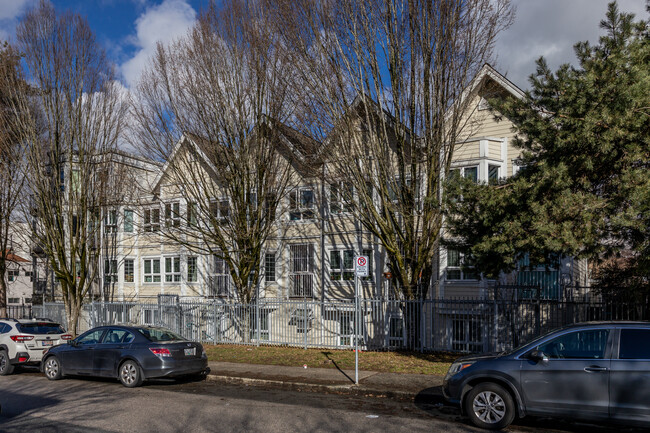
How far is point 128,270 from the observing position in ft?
102

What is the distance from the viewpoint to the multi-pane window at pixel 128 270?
31109 millimetres

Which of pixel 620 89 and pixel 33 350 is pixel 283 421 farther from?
pixel 33 350

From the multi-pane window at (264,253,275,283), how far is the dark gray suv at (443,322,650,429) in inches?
674

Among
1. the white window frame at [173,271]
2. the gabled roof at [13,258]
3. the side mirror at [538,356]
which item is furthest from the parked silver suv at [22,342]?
the gabled roof at [13,258]

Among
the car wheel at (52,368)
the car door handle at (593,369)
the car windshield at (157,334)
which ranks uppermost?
the car door handle at (593,369)

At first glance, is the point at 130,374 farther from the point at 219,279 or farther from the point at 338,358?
the point at 219,279

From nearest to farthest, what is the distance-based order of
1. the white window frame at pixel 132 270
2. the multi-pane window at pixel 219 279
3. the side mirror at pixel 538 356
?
the side mirror at pixel 538 356 < the multi-pane window at pixel 219 279 < the white window frame at pixel 132 270

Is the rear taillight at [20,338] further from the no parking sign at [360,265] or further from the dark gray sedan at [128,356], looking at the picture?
the no parking sign at [360,265]

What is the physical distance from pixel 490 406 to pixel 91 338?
966 cm

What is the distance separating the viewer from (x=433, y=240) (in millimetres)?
17297

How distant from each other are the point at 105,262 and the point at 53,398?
20.8m

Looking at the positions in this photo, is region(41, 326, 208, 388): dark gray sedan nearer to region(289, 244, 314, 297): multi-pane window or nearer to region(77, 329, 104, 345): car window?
region(77, 329, 104, 345): car window

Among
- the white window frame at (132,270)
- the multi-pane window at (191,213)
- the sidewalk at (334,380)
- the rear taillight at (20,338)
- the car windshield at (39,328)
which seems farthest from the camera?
the white window frame at (132,270)

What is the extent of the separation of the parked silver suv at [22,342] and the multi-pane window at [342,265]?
10852 mm
